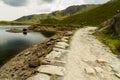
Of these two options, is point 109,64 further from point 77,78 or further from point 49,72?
point 49,72

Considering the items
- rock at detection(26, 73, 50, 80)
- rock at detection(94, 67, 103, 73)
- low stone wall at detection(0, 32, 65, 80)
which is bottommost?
low stone wall at detection(0, 32, 65, 80)

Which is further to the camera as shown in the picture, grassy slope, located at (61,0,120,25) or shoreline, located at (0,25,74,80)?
grassy slope, located at (61,0,120,25)

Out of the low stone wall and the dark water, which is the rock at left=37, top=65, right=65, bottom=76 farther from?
the dark water

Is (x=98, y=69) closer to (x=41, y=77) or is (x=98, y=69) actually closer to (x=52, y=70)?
(x=52, y=70)

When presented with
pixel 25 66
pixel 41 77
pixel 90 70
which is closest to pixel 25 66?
pixel 25 66

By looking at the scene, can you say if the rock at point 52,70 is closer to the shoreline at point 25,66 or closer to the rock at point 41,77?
the rock at point 41,77

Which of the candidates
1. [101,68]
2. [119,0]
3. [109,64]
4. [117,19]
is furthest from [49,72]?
[119,0]

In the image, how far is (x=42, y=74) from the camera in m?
8.48

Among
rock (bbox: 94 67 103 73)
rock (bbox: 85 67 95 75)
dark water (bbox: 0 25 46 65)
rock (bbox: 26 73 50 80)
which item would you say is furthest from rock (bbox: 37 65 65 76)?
dark water (bbox: 0 25 46 65)

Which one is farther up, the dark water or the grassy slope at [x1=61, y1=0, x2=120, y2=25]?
the grassy slope at [x1=61, y1=0, x2=120, y2=25]

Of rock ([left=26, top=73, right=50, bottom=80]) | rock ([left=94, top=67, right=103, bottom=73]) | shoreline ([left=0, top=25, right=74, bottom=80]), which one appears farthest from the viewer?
shoreline ([left=0, top=25, right=74, bottom=80])

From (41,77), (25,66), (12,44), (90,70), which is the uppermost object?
(41,77)

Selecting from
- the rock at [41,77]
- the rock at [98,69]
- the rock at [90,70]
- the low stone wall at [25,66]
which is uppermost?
the rock at [41,77]

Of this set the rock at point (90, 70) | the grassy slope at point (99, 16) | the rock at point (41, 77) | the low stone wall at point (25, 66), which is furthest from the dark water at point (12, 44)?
the grassy slope at point (99, 16)
